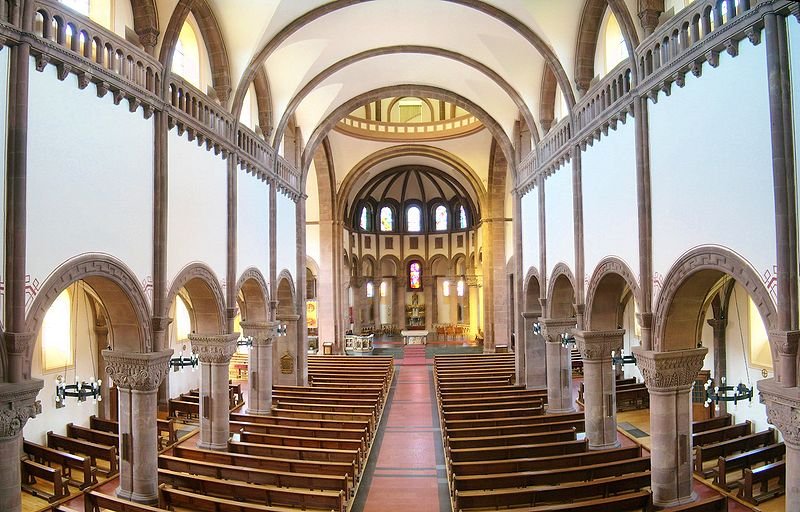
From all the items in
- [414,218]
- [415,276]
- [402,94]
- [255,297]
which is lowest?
[255,297]

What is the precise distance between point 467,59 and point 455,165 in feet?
48.6

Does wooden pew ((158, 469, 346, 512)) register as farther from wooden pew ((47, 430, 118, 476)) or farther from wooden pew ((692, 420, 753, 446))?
wooden pew ((692, 420, 753, 446))

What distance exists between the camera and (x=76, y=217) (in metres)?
10.1

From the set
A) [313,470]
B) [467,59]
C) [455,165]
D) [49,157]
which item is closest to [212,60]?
[49,157]

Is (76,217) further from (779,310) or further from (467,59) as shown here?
(467,59)

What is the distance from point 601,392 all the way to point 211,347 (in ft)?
38.0

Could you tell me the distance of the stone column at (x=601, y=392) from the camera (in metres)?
15.3

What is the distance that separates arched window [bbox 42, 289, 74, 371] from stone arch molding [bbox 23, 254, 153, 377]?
6.96 m

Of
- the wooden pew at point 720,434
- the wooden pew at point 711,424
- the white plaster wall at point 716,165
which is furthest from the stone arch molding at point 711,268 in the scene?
the wooden pew at point 711,424

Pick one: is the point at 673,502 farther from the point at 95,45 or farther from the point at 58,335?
the point at 58,335

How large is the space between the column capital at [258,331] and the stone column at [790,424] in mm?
15737

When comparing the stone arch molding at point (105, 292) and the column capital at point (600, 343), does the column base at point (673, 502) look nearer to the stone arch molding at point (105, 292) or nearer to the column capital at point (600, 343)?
the column capital at point (600, 343)

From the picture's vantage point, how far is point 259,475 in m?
12.6

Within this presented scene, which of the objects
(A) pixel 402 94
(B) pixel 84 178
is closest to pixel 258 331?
(B) pixel 84 178
